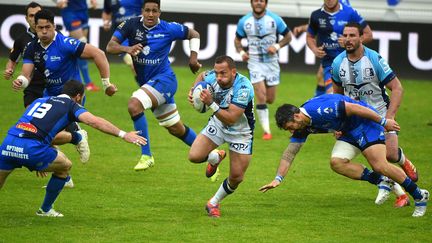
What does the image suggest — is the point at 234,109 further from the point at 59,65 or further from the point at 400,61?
the point at 400,61

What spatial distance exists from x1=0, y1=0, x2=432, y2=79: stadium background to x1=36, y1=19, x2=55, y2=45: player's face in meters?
11.6

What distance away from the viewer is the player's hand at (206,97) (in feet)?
36.4

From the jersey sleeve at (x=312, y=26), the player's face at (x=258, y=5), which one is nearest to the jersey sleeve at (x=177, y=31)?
the jersey sleeve at (x=312, y=26)

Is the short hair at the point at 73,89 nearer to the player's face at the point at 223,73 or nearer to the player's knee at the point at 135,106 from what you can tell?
the player's face at the point at 223,73

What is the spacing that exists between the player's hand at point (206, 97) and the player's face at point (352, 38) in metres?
2.27

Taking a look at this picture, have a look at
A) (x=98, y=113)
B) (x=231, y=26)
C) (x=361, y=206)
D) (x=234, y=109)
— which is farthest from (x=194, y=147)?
(x=231, y=26)

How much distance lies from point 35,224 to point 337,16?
8158 mm

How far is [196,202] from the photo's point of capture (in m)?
12.7

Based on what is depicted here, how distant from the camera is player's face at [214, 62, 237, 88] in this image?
1143cm

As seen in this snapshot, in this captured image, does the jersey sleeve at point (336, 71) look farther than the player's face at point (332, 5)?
No

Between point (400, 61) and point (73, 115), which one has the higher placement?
point (73, 115)

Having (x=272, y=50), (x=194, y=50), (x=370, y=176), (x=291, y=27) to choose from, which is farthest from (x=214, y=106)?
(x=291, y=27)

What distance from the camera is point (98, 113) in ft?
65.3

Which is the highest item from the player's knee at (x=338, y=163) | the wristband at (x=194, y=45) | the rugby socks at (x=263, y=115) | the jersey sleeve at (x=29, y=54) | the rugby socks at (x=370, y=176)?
the jersey sleeve at (x=29, y=54)
